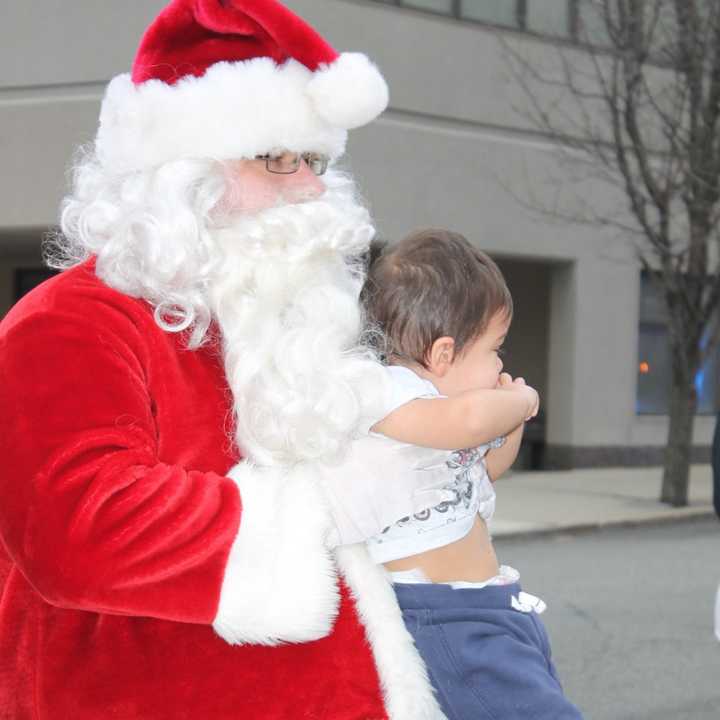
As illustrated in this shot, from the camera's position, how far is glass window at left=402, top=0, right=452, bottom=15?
1587 centimetres

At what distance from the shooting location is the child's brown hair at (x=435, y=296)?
2.36 metres

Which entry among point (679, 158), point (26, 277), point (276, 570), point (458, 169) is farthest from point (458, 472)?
point (26, 277)

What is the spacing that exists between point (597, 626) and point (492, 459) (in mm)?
5174

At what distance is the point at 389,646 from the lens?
75.4 inches

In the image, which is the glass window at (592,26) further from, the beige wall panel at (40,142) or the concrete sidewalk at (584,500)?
the beige wall panel at (40,142)

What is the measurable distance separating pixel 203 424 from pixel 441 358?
2.10 feet

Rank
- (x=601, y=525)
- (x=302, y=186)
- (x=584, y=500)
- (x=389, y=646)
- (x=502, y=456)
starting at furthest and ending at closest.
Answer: (x=584, y=500) → (x=601, y=525) → (x=502, y=456) → (x=302, y=186) → (x=389, y=646)

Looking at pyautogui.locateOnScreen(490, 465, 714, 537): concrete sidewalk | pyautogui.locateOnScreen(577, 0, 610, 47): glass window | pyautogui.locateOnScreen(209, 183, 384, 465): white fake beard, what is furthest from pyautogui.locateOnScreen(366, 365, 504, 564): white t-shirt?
pyautogui.locateOnScreen(577, 0, 610, 47): glass window

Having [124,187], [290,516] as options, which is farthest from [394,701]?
[124,187]

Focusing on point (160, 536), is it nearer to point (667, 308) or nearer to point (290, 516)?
point (290, 516)

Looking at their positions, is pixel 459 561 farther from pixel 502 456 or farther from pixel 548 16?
pixel 548 16

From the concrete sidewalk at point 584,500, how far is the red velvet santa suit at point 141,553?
8955 millimetres

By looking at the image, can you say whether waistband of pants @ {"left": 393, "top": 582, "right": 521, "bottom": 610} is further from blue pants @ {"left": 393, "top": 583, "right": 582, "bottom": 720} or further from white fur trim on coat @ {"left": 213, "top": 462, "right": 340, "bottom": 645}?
white fur trim on coat @ {"left": 213, "top": 462, "right": 340, "bottom": 645}

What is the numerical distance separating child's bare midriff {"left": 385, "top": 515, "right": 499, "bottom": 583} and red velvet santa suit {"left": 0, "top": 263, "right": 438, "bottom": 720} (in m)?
0.27
